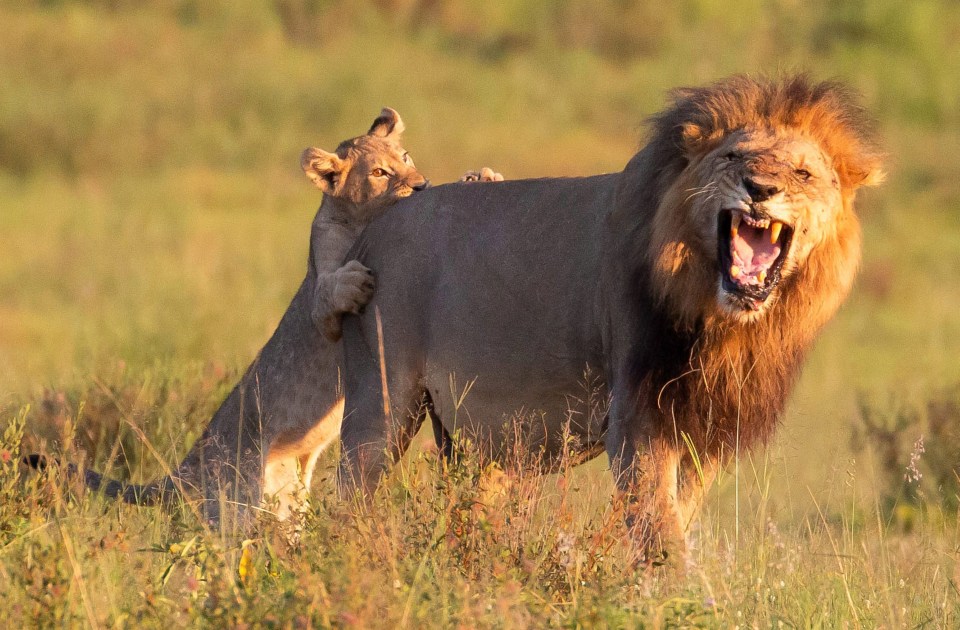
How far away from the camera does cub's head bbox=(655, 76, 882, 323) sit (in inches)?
189

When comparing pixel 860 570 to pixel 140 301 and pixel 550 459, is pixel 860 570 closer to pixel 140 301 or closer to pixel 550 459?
pixel 550 459

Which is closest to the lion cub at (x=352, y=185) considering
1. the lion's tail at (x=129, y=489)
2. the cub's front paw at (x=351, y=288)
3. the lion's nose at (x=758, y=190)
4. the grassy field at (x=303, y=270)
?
the cub's front paw at (x=351, y=288)

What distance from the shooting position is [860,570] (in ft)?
18.4

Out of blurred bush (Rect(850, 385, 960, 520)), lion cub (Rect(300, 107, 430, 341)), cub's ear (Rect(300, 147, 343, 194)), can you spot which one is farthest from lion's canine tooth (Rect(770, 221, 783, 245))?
blurred bush (Rect(850, 385, 960, 520))

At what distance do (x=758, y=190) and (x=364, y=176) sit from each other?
7.51ft

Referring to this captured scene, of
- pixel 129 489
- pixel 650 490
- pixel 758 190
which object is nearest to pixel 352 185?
pixel 129 489

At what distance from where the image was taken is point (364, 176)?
670 cm

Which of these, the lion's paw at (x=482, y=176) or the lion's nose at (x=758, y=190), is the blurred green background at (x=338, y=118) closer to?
the lion's paw at (x=482, y=176)

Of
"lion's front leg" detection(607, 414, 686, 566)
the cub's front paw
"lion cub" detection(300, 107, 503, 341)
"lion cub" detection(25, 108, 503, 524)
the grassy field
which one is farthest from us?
"lion cub" detection(300, 107, 503, 341)

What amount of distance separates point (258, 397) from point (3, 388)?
1.95 meters

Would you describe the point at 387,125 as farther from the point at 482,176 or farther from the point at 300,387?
the point at 300,387

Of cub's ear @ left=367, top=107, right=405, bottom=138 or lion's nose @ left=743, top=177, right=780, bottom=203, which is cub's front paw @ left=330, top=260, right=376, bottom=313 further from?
lion's nose @ left=743, top=177, right=780, bottom=203

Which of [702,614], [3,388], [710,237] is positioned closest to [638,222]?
[710,237]

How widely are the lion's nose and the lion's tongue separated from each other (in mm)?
144
